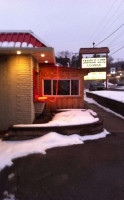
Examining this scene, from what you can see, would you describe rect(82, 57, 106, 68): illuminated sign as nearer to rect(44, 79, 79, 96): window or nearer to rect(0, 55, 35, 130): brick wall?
rect(44, 79, 79, 96): window

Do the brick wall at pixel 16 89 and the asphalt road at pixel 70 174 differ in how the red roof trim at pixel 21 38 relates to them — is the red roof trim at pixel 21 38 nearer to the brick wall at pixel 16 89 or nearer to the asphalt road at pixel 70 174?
the brick wall at pixel 16 89

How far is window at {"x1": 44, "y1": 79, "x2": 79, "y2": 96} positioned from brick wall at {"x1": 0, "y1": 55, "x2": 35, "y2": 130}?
206 inches

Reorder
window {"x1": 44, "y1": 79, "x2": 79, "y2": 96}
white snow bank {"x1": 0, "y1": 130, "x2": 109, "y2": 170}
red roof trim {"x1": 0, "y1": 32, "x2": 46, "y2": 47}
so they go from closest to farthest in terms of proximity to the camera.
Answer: white snow bank {"x1": 0, "y1": 130, "x2": 109, "y2": 170} → red roof trim {"x1": 0, "y1": 32, "x2": 46, "y2": 47} → window {"x1": 44, "y1": 79, "x2": 79, "y2": 96}

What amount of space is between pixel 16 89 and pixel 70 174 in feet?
17.5

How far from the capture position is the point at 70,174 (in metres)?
5.48

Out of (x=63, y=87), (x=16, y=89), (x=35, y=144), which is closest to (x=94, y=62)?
(x=63, y=87)

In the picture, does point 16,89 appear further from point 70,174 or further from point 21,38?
point 70,174

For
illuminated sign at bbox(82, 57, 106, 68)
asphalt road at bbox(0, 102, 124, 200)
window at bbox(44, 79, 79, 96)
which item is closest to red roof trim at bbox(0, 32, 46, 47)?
asphalt road at bbox(0, 102, 124, 200)

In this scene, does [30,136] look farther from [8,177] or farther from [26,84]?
[8,177]

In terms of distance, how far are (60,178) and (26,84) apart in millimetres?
5382

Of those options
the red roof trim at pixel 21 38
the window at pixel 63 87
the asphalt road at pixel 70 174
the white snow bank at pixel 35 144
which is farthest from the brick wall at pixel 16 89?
the window at pixel 63 87

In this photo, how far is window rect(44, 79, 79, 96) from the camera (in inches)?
601

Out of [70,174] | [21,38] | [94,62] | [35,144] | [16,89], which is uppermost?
[94,62]

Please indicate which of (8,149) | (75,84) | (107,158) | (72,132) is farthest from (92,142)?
(75,84)
